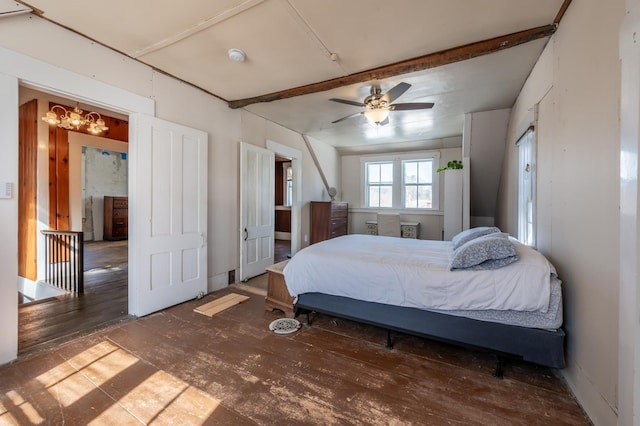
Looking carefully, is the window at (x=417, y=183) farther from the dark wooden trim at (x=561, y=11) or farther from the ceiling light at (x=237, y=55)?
the ceiling light at (x=237, y=55)

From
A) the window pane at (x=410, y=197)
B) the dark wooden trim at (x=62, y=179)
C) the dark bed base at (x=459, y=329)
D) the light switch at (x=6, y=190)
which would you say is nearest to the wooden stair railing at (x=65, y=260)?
the dark wooden trim at (x=62, y=179)

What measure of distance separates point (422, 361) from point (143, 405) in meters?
1.94

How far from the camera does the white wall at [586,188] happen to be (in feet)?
4.45

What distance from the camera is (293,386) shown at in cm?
179

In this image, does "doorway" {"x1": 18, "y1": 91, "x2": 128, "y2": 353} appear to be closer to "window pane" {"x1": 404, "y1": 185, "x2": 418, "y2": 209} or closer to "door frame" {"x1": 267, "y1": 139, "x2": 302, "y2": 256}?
"door frame" {"x1": 267, "y1": 139, "x2": 302, "y2": 256}

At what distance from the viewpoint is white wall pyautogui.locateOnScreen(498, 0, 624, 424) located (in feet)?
4.45

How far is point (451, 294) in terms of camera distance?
79.2 inches

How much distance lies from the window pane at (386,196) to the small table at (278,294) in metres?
4.19

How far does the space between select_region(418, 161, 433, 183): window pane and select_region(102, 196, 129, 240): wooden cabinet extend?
8.62m

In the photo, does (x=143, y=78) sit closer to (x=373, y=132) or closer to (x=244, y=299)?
(x=244, y=299)

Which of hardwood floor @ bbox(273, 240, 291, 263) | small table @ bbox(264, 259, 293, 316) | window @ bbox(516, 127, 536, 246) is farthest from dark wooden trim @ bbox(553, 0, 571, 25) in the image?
hardwood floor @ bbox(273, 240, 291, 263)

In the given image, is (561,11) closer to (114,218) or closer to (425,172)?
(425,172)

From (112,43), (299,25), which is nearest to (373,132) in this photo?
(299,25)

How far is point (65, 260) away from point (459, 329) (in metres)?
4.97
